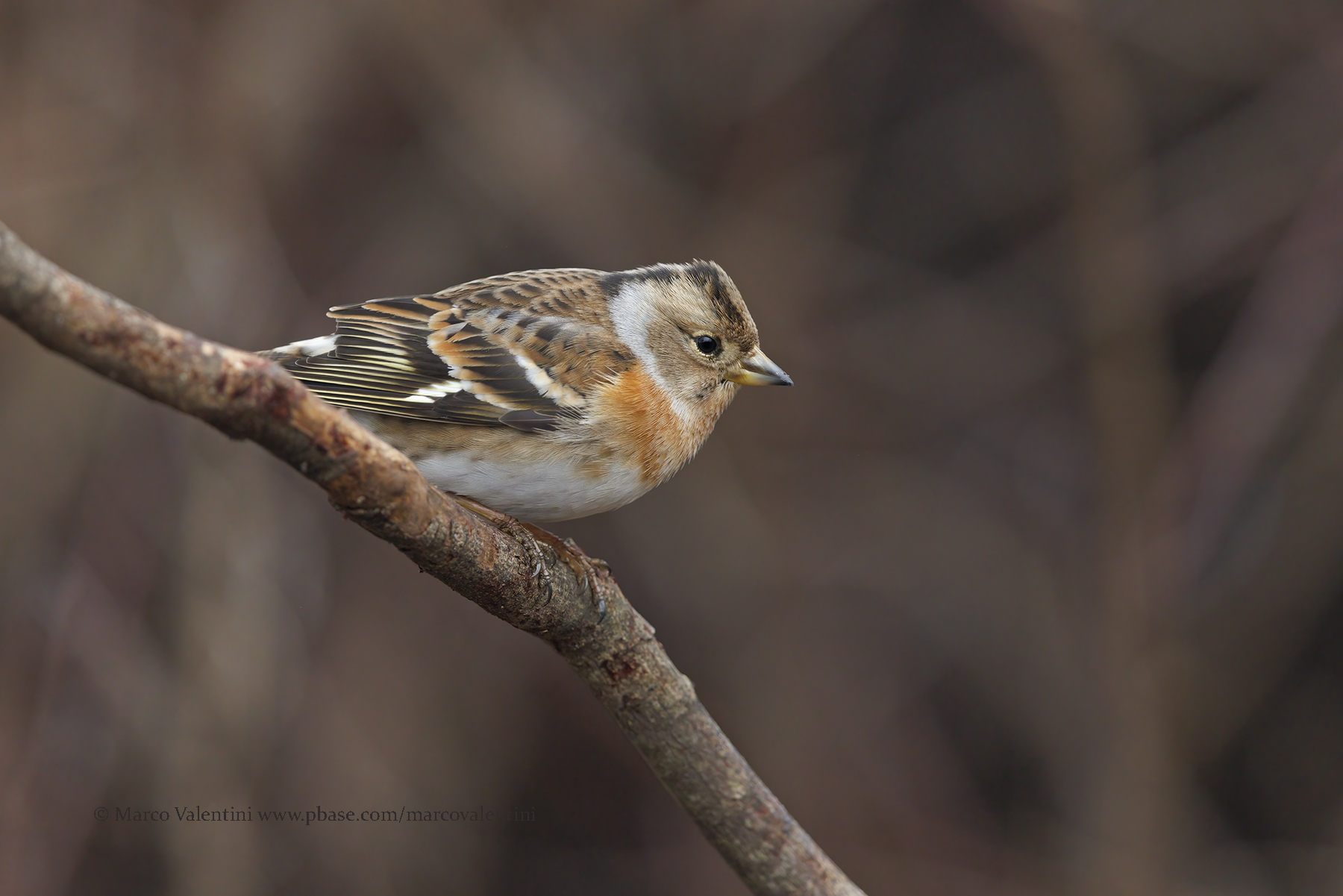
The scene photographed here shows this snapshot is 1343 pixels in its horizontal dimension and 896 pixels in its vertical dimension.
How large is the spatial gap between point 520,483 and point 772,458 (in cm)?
361

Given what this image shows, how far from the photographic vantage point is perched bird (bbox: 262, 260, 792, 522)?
348 cm

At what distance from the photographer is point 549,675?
6.66m

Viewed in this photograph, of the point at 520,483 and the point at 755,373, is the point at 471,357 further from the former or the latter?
the point at 755,373

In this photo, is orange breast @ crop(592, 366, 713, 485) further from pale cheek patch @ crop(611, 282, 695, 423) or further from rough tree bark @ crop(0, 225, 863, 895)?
rough tree bark @ crop(0, 225, 863, 895)

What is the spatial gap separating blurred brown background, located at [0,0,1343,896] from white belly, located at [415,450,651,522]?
2.56 meters

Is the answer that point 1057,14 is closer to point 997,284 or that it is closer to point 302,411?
point 997,284

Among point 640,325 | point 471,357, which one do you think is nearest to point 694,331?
point 640,325

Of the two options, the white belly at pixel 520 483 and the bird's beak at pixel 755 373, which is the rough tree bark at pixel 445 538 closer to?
the white belly at pixel 520 483

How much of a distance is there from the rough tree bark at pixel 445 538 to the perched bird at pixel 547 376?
1.71ft

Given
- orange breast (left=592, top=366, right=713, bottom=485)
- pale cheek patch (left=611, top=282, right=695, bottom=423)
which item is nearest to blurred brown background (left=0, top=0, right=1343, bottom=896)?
pale cheek patch (left=611, top=282, right=695, bottom=423)

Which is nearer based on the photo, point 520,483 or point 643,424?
point 520,483

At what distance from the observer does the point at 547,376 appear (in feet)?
12.1

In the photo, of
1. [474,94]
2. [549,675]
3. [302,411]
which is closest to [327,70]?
[474,94]

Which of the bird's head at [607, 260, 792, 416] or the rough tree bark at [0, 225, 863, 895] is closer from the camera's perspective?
the rough tree bark at [0, 225, 863, 895]
